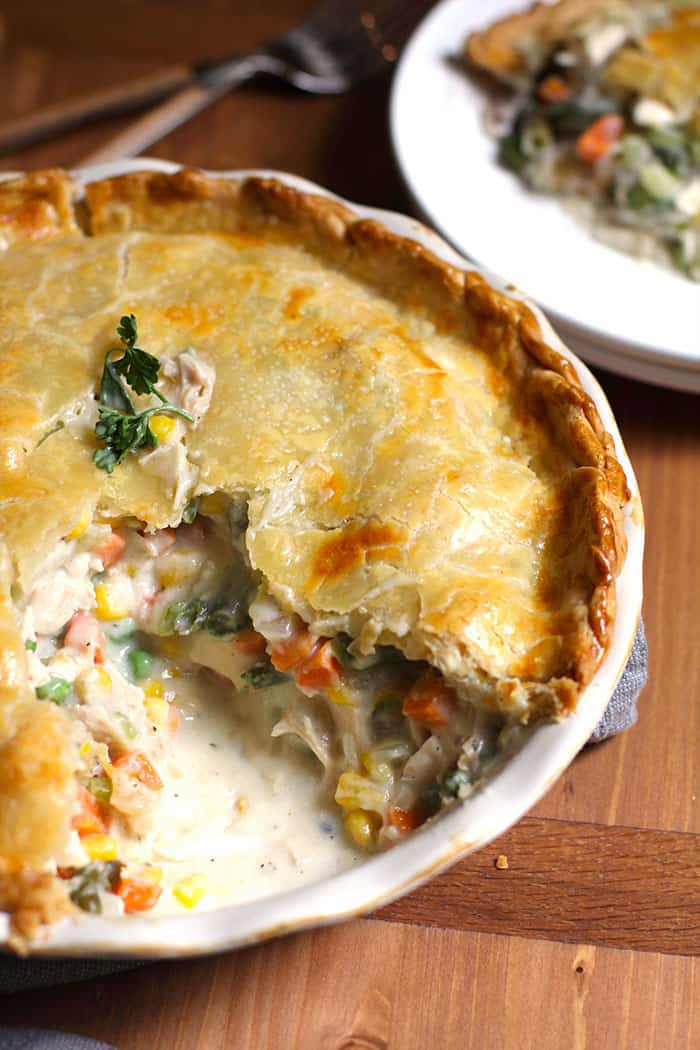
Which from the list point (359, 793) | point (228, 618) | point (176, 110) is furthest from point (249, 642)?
point (176, 110)

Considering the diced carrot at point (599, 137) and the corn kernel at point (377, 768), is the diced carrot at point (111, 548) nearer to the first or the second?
the corn kernel at point (377, 768)

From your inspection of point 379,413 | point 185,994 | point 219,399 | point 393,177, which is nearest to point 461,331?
point 379,413

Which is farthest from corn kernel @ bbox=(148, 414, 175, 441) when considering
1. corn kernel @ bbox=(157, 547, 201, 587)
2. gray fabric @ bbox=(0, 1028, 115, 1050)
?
gray fabric @ bbox=(0, 1028, 115, 1050)

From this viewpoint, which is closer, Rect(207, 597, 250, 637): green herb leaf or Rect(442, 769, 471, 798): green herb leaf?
Rect(442, 769, 471, 798): green herb leaf

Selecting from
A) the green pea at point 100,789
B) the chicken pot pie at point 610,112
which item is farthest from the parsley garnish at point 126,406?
the chicken pot pie at point 610,112

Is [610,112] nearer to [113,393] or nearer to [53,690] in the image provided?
[113,393]

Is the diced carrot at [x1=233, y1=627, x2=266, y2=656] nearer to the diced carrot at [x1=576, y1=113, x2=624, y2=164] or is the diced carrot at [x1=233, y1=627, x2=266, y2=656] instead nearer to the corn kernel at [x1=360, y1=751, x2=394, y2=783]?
the corn kernel at [x1=360, y1=751, x2=394, y2=783]

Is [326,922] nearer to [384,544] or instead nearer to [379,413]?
[384,544]
